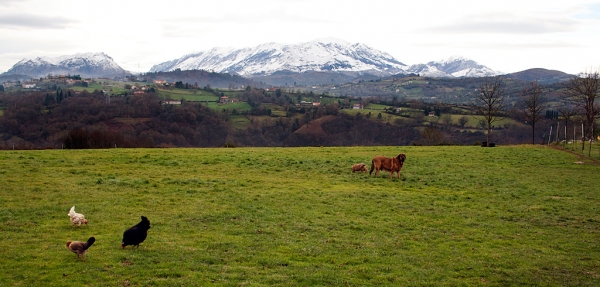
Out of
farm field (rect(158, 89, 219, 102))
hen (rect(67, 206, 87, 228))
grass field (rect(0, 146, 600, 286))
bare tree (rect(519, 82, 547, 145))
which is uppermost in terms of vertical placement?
farm field (rect(158, 89, 219, 102))

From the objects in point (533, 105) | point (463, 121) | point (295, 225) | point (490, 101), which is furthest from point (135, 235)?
point (463, 121)

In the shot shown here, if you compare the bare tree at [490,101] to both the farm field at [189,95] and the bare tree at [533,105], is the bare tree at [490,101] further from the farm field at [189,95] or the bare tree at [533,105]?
the farm field at [189,95]

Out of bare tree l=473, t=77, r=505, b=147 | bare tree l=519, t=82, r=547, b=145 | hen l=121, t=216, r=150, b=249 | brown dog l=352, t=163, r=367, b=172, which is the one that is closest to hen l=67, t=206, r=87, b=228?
hen l=121, t=216, r=150, b=249

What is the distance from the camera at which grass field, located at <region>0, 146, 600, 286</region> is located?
1105 centimetres

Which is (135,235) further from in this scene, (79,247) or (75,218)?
(75,218)

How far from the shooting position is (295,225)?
15.7 meters

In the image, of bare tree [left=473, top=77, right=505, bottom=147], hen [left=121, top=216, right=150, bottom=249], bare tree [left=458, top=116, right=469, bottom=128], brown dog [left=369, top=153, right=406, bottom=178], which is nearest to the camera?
hen [left=121, top=216, right=150, bottom=249]

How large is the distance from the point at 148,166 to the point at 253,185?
31.1 feet

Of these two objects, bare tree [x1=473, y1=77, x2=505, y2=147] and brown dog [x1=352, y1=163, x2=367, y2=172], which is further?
bare tree [x1=473, y1=77, x2=505, y2=147]

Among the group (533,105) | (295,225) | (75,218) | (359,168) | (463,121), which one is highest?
(533,105)

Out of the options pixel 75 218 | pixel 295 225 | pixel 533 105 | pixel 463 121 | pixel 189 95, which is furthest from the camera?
pixel 189 95

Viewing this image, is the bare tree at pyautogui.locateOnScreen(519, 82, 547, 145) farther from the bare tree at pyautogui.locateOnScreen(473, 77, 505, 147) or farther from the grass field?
the grass field

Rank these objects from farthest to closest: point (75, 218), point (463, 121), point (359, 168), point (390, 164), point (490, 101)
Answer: point (463, 121) < point (490, 101) < point (359, 168) < point (390, 164) < point (75, 218)

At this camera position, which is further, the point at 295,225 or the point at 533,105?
the point at 533,105
